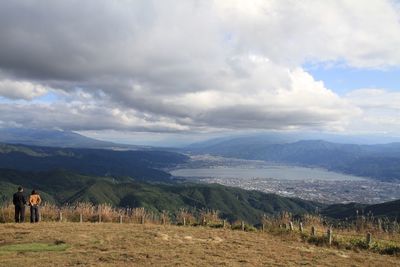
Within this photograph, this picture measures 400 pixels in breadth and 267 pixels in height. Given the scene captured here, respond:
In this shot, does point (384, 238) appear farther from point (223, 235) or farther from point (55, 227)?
point (55, 227)

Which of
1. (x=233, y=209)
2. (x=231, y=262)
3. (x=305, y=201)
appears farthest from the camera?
(x=305, y=201)

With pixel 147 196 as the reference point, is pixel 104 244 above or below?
above

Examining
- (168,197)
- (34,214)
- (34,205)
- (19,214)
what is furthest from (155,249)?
(168,197)

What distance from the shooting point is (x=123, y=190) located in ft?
516

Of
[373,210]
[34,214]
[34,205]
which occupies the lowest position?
[373,210]

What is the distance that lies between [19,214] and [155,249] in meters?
10.0

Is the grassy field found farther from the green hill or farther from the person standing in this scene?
the green hill

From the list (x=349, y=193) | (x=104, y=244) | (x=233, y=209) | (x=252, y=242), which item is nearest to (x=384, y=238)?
(x=252, y=242)

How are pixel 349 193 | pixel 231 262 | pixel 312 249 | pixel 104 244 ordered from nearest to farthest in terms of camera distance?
pixel 231 262 < pixel 104 244 < pixel 312 249 < pixel 349 193

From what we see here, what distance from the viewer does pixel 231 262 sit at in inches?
464

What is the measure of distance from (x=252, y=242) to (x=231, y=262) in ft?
13.6

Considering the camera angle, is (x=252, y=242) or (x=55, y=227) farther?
(x=55, y=227)

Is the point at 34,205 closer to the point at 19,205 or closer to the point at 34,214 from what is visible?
the point at 34,214

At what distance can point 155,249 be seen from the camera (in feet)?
43.7
